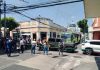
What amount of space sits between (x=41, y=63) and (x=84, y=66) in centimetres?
362

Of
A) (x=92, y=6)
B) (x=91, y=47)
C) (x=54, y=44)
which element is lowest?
(x=91, y=47)

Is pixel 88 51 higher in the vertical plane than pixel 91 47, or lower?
lower

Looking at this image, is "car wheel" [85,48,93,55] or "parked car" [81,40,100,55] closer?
"parked car" [81,40,100,55]

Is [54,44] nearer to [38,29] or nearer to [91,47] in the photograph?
[91,47]

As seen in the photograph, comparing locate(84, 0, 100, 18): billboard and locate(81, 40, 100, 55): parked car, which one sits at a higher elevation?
locate(84, 0, 100, 18): billboard

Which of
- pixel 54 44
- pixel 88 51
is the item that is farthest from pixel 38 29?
pixel 88 51

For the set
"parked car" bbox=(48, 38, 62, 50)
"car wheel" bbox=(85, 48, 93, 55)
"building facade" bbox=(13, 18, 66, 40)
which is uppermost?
"building facade" bbox=(13, 18, 66, 40)

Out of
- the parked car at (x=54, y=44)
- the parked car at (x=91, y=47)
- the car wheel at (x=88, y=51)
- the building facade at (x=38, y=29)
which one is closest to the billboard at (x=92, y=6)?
the parked car at (x=91, y=47)

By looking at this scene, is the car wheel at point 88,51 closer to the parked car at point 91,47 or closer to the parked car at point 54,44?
the parked car at point 91,47

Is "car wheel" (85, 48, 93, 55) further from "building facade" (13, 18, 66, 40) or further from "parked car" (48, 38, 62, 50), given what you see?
"building facade" (13, 18, 66, 40)

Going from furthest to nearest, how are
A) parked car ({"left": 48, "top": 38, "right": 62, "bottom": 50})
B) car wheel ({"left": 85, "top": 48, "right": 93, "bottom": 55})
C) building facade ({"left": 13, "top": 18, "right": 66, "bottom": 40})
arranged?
building facade ({"left": 13, "top": 18, "right": 66, "bottom": 40}), parked car ({"left": 48, "top": 38, "right": 62, "bottom": 50}), car wheel ({"left": 85, "top": 48, "right": 93, "bottom": 55})

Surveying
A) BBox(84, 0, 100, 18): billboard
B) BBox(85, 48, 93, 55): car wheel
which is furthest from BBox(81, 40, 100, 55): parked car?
BBox(84, 0, 100, 18): billboard

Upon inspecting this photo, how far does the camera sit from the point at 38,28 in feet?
195

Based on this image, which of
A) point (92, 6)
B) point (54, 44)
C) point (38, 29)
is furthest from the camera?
point (38, 29)
